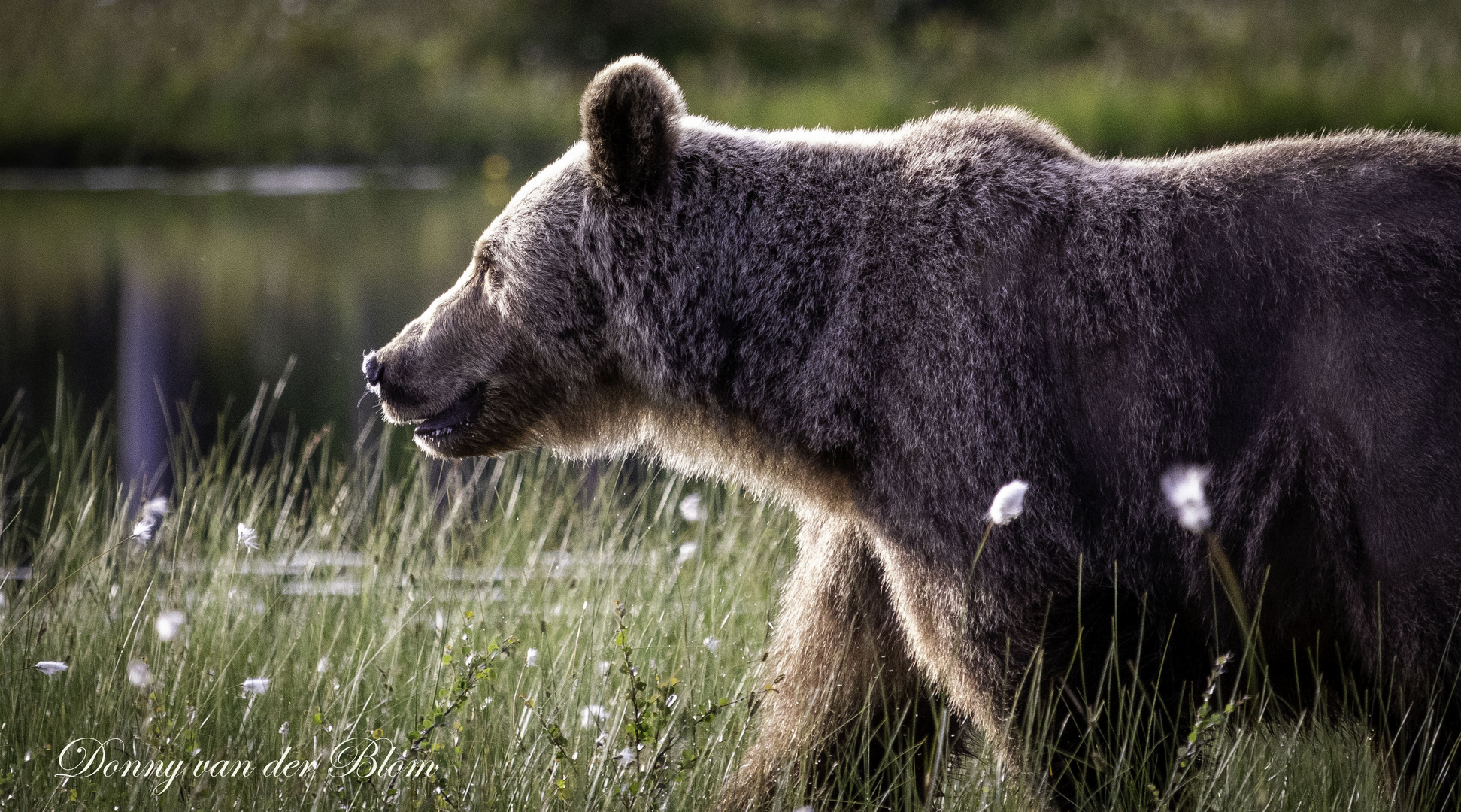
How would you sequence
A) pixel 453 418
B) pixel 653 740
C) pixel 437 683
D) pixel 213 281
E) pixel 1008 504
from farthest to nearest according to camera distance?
1. pixel 213 281
2. pixel 453 418
3. pixel 437 683
4. pixel 653 740
5. pixel 1008 504

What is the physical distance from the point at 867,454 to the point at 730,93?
59.5 ft

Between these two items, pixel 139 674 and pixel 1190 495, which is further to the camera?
pixel 139 674

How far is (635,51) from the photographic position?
23594 millimetres

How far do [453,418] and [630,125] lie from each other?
98cm

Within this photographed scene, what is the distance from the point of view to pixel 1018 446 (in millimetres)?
3201

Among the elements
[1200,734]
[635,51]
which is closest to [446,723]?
[1200,734]

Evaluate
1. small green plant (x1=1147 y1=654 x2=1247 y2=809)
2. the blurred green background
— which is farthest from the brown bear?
the blurred green background

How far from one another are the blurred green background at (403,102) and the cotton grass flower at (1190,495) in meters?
10.9

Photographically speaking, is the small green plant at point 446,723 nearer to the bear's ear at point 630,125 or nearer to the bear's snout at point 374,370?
the bear's snout at point 374,370

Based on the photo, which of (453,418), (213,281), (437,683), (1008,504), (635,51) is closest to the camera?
(1008,504)

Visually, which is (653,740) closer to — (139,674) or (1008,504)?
(1008,504)

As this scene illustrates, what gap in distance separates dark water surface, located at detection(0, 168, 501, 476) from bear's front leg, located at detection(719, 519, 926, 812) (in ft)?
20.9

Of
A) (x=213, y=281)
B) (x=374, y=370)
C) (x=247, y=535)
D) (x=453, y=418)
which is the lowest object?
(x=213, y=281)
